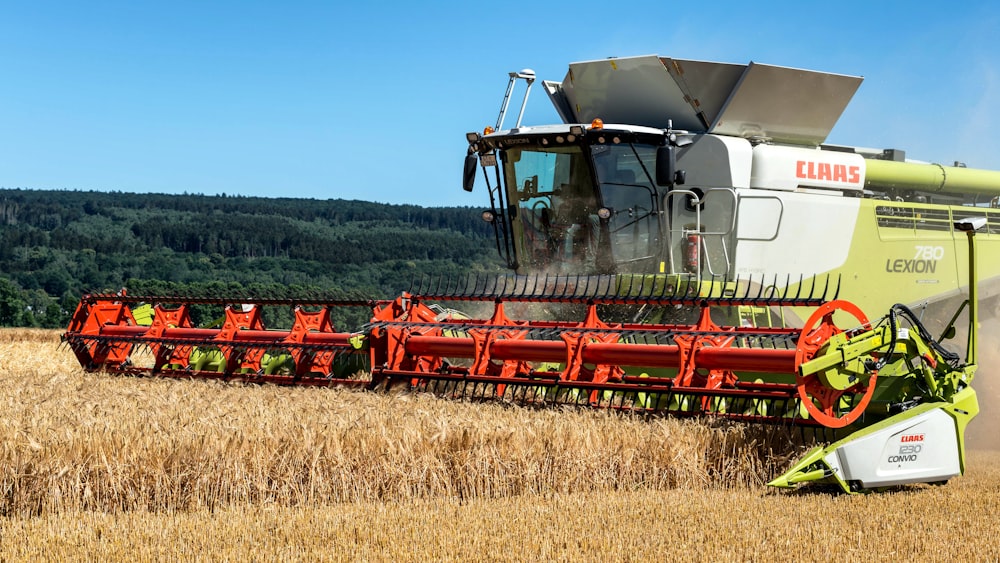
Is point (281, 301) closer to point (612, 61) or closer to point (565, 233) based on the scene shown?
point (565, 233)

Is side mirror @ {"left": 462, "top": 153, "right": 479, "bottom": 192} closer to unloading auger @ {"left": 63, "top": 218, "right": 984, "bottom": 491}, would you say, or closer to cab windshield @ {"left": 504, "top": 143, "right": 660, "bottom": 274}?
cab windshield @ {"left": 504, "top": 143, "right": 660, "bottom": 274}

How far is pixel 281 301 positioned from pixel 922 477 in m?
4.57

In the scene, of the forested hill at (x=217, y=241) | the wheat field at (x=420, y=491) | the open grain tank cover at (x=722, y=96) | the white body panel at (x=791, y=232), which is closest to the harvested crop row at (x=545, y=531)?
the wheat field at (x=420, y=491)

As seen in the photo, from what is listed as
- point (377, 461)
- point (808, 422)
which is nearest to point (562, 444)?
point (377, 461)

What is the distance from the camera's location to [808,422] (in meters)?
5.23

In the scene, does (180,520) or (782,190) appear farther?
(782,190)

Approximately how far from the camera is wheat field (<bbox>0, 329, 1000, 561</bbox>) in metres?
3.81

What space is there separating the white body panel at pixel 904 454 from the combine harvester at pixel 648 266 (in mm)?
399

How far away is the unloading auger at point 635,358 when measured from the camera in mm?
5055

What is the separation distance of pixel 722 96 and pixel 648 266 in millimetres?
1511

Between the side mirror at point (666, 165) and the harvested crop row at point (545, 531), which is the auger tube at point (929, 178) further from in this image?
the harvested crop row at point (545, 531)

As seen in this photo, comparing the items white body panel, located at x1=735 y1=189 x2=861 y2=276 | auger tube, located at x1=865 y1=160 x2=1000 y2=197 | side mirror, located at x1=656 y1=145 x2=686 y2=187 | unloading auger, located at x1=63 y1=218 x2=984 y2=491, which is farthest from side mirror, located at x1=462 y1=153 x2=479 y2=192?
auger tube, located at x1=865 y1=160 x2=1000 y2=197

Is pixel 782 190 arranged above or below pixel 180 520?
above

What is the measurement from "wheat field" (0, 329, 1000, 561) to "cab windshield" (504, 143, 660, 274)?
7.39 feet
